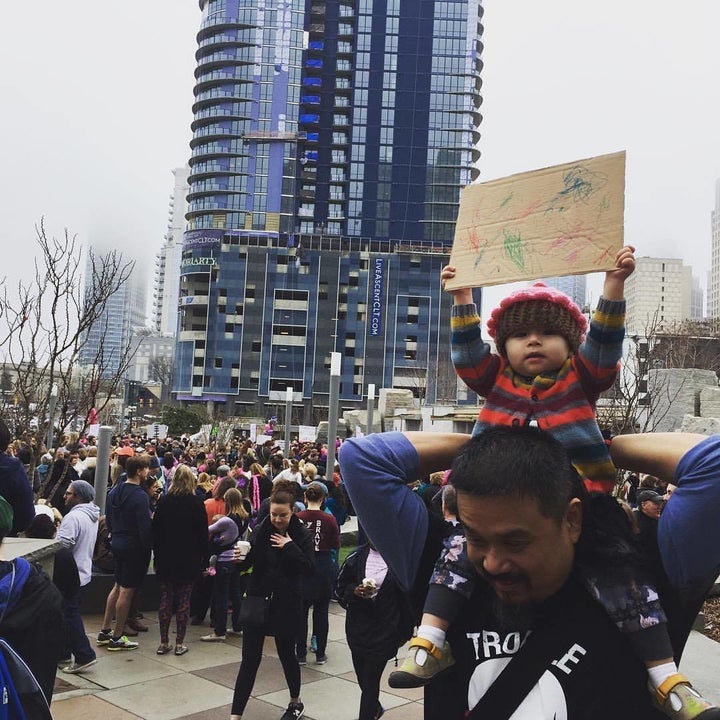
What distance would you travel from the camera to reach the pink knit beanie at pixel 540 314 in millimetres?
1974

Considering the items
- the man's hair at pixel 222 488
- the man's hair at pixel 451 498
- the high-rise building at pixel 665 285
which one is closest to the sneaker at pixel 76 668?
the man's hair at pixel 222 488

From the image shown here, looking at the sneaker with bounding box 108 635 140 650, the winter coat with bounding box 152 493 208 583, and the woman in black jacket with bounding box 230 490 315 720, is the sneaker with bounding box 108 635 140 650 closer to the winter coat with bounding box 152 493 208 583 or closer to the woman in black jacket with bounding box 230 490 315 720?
the winter coat with bounding box 152 493 208 583

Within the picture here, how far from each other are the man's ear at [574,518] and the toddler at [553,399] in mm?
124

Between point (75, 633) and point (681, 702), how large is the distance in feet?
22.7

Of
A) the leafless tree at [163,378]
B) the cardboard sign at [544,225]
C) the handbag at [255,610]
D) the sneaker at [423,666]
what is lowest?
the leafless tree at [163,378]

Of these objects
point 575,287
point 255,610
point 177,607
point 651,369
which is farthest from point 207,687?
point 575,287

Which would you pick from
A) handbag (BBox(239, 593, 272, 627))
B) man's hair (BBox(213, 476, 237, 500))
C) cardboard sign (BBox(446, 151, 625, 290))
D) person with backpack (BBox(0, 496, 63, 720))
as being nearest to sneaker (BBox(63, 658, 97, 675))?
handbag (BBox(239, 593, 272, 627))

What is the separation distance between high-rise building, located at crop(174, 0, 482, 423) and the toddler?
2988 inches

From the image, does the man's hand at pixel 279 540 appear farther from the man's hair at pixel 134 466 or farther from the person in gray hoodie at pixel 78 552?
the man's hair at pixel 134 466

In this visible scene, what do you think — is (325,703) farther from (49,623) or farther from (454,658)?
(454,658)

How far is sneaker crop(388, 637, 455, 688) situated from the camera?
5.43 feet

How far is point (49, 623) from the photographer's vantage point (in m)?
3.17

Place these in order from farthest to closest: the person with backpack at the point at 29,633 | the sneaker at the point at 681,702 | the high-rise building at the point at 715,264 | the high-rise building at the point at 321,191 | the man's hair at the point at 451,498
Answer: the high-rise building at the point at 715,264, the high-rise building at the point at 321,191, the person with backpack at the point at 29,633, the man's hair at the point at 451,498, the sneaker at the point at 681,702

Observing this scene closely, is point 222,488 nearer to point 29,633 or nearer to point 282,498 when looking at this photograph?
point 282,498
